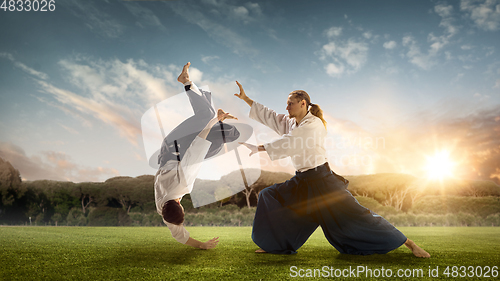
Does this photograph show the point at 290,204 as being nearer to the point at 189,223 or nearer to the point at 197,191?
the point at 197,191

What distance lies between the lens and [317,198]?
3162 millimetres

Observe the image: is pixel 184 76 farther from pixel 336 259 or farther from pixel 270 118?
pixel 336 259

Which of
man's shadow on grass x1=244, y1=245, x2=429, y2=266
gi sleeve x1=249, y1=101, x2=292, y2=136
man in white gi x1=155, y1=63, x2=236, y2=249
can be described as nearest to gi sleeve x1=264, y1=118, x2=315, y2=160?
gi sleeve x1=249, y1=101, x2=292, y2=136

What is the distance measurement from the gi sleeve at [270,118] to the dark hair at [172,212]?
1.65 metres

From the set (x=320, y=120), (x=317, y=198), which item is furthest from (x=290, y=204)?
(x=320, y=120)

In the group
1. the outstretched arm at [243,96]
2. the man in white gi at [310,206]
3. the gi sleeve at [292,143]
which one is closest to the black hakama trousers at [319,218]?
the man in white gi at [310,206]

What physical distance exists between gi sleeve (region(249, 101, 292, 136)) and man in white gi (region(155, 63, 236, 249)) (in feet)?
2.66

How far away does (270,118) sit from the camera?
3.70m

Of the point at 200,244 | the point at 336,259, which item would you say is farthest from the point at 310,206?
the point at 200,244

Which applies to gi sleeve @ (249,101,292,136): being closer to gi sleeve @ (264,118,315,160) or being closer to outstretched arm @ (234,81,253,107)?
outstretched arm @ (234,81,253,107)

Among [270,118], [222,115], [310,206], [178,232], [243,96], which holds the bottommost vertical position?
[178,232]

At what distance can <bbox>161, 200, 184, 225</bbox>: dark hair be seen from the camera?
289 centimetres

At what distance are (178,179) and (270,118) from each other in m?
1.53

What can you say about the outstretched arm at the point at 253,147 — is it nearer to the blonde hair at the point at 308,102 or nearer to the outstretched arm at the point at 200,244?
the blonde hair at the point at 308,102
